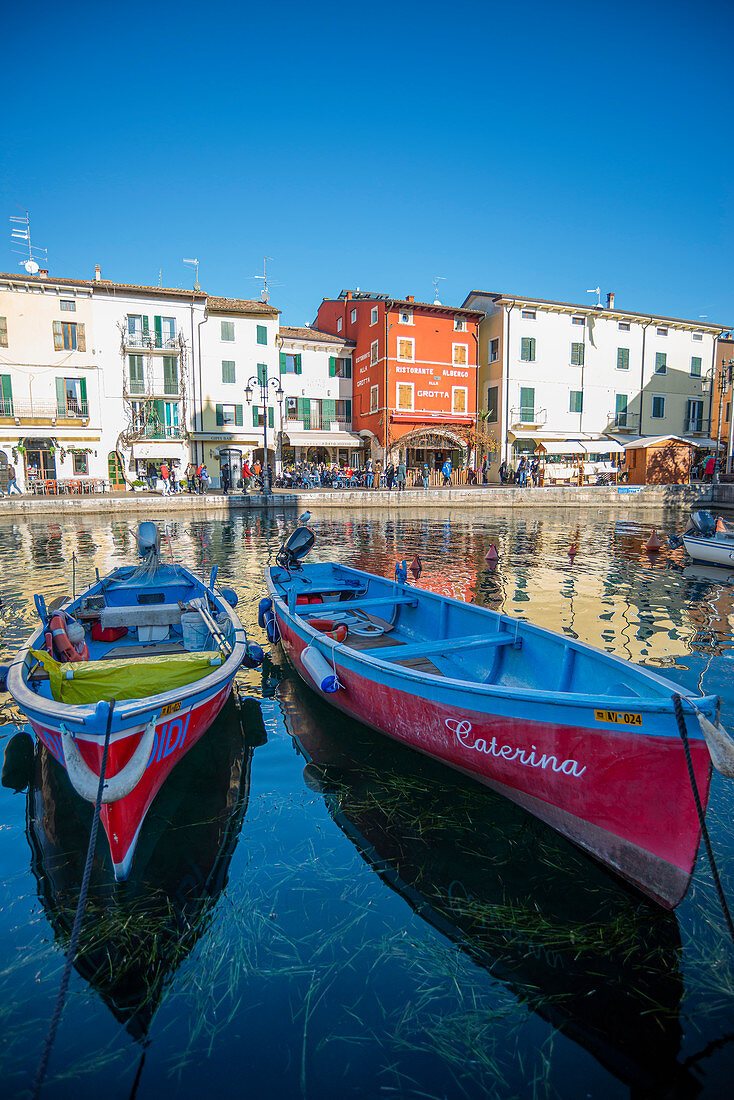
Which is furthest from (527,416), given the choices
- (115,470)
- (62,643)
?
(62,643)

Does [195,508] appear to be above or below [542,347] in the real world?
below

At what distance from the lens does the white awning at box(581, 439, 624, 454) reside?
40.2 metres

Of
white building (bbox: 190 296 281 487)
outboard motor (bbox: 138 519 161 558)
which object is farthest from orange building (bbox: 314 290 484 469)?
outboard motor (bbox: 138 519 161 558)

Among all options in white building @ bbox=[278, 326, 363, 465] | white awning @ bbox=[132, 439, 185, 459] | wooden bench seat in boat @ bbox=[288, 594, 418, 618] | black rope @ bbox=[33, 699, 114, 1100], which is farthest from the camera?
white building @ bbox=[278, 326, 363, 465]

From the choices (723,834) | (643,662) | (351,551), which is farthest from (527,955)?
(351,551)

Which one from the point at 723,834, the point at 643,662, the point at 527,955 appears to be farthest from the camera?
the point at 643,662

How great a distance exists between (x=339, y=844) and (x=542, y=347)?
4166cm

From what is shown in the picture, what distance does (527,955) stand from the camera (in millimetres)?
3502

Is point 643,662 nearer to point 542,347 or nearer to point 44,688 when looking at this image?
point 44,688

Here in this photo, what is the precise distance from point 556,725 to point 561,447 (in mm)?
38678

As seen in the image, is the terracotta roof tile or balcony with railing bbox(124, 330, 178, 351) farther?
the terracotta roof tile

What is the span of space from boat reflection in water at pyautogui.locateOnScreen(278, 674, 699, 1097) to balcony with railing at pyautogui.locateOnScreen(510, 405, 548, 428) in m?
38.0

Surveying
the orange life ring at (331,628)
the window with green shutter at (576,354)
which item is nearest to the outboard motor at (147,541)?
the orange life ring at (331,628)

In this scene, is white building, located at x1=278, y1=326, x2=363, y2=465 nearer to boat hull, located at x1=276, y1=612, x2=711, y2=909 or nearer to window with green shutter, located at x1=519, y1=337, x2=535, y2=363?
window with green shutter, located at x1=519, y1=337, x2=535, y2=363
